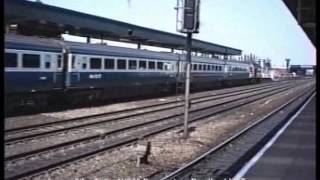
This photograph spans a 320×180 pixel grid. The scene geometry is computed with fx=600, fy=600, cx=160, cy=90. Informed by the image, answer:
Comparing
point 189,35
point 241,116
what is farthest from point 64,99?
point 189,35

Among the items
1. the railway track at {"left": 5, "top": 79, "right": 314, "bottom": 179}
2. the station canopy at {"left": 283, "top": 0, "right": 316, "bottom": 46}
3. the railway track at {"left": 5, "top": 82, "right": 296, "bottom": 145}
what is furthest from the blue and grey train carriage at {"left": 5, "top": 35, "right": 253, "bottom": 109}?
the station canopy at {"left": 283, "top": 0, "right": 316, "bottom": 46}

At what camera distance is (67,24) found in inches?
1323

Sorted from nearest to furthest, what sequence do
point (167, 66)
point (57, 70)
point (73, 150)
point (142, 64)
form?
point (73, 150) → point (57, 70) → point (142, 64) → point (167, 66)

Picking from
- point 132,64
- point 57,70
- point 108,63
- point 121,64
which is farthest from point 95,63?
point 132,64

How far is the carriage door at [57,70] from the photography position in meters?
23.4

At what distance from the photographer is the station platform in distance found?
10.6 m

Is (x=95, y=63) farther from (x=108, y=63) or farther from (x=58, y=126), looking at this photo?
(x=58, y=126)

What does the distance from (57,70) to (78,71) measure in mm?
1848

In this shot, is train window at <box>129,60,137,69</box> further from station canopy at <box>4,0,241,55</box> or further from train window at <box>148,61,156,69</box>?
station canopy at <box>4,0,241,55</box>

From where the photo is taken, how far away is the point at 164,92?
4069 centimetres

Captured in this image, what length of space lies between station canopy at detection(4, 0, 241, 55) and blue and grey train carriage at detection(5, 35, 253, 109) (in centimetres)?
177

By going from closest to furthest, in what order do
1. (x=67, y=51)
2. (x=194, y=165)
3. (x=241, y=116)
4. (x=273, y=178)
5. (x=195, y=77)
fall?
1. (x=273, y=178)
2. (x=194, y=165)
3. (x=67, y=51)
4. (x=241, y=116)
5. (x=195, y=77)

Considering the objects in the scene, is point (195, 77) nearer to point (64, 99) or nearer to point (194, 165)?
point (64, 99)

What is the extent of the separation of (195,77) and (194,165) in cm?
3371
